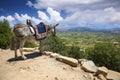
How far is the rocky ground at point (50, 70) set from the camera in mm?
12430

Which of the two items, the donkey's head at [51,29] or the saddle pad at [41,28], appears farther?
the donkey's head at [51,29]

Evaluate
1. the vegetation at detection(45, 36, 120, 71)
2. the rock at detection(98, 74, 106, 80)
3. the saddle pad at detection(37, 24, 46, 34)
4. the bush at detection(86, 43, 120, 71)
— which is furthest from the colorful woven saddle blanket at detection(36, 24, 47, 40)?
the bush at detection(86, 43, 120, 71)

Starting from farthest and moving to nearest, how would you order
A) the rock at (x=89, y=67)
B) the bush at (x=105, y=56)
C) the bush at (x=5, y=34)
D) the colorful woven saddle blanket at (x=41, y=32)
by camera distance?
the bush at (x=5, y=34)
the bush at (x=105, y=56)
the colorful woven saddle blanket at (x=41, y=32)
the rock at (x=89, y=67)

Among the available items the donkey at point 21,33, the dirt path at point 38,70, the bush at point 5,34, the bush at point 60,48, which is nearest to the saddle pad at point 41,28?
the donkey at point 21,33

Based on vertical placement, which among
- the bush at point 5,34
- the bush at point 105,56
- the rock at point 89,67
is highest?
the bush at point 5,34

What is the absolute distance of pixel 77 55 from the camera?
32.5 m

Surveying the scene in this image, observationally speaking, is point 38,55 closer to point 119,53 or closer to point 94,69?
point 94,69

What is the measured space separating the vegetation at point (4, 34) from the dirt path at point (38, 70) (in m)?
21.9

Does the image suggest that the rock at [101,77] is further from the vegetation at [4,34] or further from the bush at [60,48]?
the vegetation at [4,34]

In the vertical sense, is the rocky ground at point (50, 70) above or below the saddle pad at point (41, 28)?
below

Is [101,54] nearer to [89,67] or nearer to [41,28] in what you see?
[41,28]

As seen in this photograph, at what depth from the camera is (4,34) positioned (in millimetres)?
39406

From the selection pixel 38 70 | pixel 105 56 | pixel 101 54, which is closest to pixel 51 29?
pixel 38 70

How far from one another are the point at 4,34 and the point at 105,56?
804 inches
